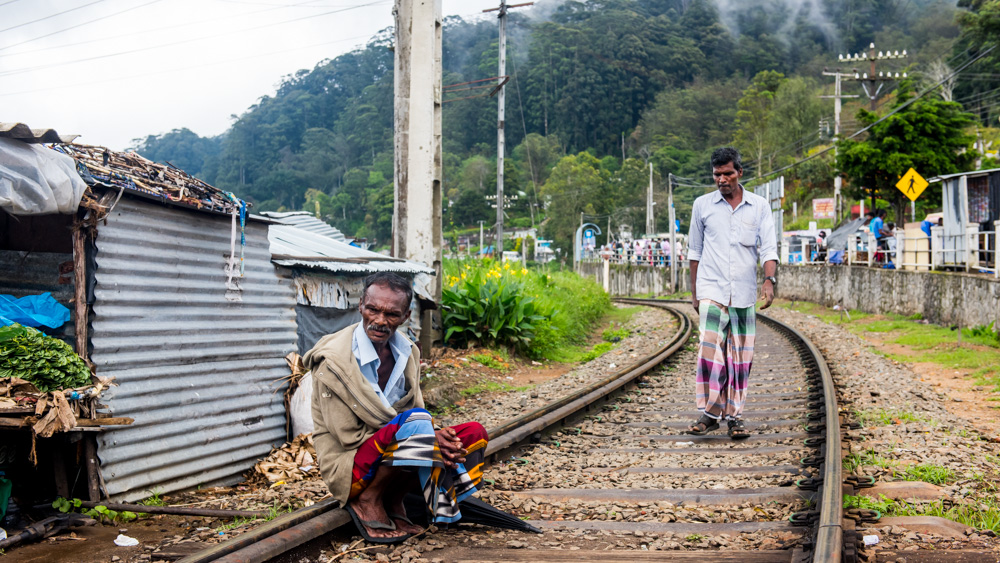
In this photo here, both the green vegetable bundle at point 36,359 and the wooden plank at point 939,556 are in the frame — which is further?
the green vegetable bundle at point 36,359

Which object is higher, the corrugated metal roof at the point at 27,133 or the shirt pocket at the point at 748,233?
the corrugated metal roof at the point at 27,133

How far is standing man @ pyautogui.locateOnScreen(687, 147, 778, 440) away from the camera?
18.2 feet

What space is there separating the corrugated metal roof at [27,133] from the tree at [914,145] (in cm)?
2605

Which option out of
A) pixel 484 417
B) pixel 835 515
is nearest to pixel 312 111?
pixel 484 417

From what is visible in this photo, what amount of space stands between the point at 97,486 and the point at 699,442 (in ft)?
12.7

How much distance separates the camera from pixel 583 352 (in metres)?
14.2

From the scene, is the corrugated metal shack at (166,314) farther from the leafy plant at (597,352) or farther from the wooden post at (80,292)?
the leafy plant at (597,352)

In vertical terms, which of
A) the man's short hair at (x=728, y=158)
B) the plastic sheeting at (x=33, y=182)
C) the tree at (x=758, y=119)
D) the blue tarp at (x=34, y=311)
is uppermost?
the tree at (x=758, y=119)

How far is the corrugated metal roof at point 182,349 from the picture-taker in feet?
16.6

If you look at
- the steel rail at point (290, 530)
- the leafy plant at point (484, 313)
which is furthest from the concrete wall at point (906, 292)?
the steel rail at point (290, 530)

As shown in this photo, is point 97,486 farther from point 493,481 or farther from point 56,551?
point 493,481

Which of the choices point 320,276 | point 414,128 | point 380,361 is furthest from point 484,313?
point 380,361

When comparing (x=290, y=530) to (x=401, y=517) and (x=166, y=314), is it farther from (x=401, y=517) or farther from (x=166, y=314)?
(x=166, y=314)

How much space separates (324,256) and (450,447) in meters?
4.55
